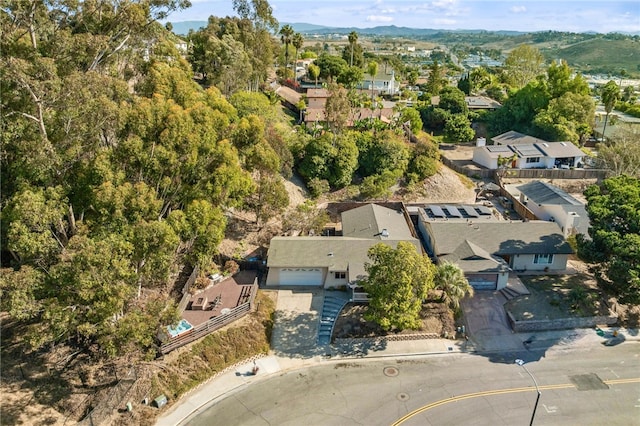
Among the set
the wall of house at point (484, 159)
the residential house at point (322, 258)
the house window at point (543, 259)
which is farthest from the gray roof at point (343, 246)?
the wall of house at point (484, 159)

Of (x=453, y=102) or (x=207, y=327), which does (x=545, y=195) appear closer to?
(x=453, y=102)

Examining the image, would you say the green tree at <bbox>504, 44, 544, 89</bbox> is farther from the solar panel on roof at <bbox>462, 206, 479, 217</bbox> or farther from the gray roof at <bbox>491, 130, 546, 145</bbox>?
the solar panel on roof at <bbox>462, 206, 479, 217</bbox>

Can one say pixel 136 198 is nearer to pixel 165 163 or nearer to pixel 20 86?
pixel 165 163

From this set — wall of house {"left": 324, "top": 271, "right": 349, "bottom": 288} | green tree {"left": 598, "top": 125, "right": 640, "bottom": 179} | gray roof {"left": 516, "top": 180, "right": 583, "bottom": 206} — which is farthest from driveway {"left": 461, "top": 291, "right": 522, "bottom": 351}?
green tree {"left": 598, "top": 125, "right": 640, "bottom": 179}

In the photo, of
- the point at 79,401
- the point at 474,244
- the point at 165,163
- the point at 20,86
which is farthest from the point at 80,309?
the point at 474,244

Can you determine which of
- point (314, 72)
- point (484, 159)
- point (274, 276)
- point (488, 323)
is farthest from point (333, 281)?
point (314, 72)
